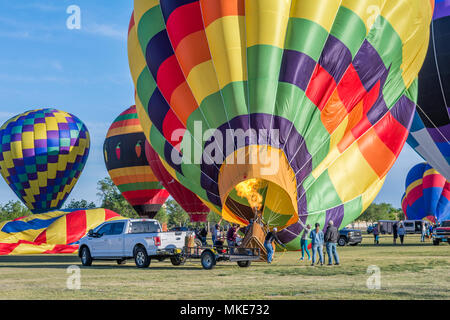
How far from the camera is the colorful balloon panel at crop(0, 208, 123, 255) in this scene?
26828 mm

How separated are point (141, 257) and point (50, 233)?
1071 centimetres

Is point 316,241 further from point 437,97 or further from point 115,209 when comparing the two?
point 115,209

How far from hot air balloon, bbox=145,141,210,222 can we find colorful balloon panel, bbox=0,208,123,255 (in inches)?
254

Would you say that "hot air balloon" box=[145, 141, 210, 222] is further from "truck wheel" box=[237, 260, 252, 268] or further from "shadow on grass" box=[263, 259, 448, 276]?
"shadow on grass" box=[263, 259, 448, 276]

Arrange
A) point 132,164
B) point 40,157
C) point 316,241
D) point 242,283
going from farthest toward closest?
1. point 132,164
2. point 40,157
3. point 316,241
4. point 242,283

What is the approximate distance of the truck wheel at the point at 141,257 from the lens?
17625mm

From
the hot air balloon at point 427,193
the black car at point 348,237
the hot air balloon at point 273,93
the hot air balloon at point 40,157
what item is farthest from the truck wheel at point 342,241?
the hot air balloon at point 40,157

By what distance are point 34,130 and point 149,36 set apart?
24.7m

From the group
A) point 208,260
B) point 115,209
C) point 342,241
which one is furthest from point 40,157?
point 115,209

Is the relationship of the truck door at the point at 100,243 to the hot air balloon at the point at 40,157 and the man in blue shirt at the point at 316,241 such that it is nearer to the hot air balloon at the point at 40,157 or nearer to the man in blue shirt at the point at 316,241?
the man in blue shirt at the point at 316,241

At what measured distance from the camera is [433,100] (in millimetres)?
24219

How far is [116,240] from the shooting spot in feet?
61.1
